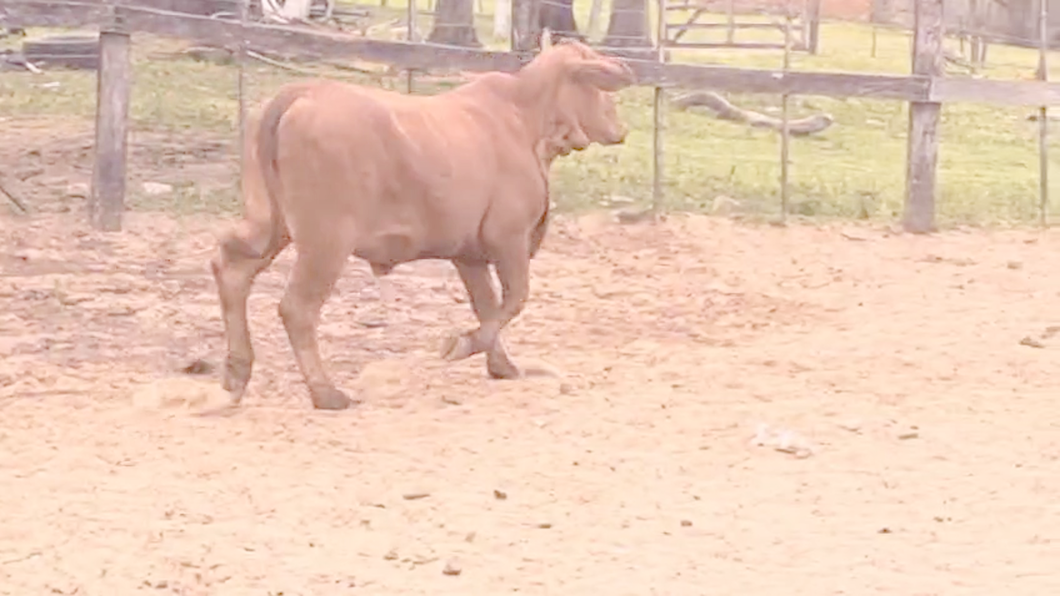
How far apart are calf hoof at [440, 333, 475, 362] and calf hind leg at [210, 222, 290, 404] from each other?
38.3 inches

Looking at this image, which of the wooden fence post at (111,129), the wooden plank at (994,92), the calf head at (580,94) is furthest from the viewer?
the wooden plank at (994,92)

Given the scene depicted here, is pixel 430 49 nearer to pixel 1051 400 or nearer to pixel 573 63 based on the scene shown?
pixel 573 63

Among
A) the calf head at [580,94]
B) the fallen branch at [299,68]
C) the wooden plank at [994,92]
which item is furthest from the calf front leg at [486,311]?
the fallen branch at [299,68]

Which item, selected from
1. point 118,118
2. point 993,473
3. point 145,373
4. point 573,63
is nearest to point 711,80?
point 118,118

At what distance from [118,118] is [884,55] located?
15.2 meters

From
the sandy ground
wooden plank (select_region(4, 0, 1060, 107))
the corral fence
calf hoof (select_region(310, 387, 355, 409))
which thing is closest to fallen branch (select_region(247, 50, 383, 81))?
the corral fence

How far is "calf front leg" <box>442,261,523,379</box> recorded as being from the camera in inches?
318

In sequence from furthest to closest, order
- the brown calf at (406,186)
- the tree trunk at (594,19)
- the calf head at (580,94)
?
the tree trunk at (594,19)
the calf head at (580,94)
the brown calf at (406,186)

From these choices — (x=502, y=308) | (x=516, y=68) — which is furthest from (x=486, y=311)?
(x=516, y=68)

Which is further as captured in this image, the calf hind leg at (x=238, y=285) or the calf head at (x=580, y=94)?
the calf head at (x=580, y=94)

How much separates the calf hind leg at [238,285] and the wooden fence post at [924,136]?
20.2 ft

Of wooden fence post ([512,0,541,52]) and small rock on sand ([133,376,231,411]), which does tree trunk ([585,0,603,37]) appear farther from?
small rock on sand ([133,376,231,411])

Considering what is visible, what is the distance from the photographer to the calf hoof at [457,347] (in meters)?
8.09

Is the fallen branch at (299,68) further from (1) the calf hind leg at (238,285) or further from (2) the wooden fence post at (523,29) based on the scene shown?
(1) the calf hind leg at (238,285)
